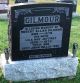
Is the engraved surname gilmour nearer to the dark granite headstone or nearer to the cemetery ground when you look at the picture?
the dark granite headstone

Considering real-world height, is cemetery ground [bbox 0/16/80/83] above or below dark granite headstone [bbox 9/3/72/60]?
below

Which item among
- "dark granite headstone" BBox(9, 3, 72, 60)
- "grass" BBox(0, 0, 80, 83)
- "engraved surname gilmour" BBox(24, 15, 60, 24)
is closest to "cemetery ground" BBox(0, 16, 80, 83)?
"grass" BBox(0, 0, 80, 83)

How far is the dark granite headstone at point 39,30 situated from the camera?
554 cm

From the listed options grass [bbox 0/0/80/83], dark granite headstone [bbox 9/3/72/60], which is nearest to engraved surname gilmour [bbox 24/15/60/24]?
dark granite headstone [bbox 9/3/72/60]

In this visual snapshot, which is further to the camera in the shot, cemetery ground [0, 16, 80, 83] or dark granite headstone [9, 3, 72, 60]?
cemetery ground [0, 16, 80, 83]

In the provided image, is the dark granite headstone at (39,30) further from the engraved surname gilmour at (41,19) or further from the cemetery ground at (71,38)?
the cemetery ground at (71,38)

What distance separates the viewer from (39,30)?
575 cm

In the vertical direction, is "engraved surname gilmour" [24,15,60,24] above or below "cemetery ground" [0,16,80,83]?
above

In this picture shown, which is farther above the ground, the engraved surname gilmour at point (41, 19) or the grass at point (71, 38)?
the engraved surname gilmour at point (41, 19)

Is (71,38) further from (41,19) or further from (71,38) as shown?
(41,19)

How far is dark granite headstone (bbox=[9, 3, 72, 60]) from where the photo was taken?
5539 mm

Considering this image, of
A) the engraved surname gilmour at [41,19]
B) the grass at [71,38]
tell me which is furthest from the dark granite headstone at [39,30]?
the grass at [71,38]

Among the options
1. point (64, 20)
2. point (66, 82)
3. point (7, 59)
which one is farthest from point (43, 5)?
point (66, 82)

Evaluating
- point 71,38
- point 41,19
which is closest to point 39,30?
point 41,19
